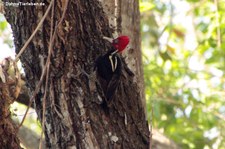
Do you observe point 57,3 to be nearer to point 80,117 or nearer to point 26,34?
point 26,34

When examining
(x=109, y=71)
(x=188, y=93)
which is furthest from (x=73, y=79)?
(x=188, y=93)

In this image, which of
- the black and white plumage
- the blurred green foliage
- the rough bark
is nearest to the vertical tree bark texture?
the black and white plumage

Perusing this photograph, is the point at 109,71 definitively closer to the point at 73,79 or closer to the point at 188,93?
the point at 73,79

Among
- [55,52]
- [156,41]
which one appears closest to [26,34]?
[55,52]

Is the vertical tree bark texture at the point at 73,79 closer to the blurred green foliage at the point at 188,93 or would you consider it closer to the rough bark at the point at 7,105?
the rough bark at the point at 7,105

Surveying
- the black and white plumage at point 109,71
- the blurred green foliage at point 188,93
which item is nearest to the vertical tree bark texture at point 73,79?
the black and white plumage at point 109,71
